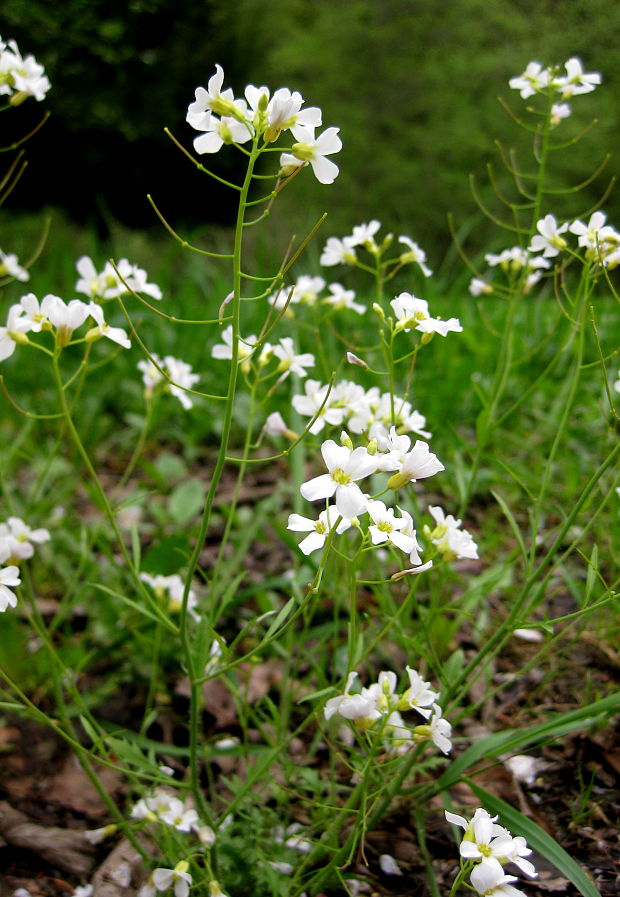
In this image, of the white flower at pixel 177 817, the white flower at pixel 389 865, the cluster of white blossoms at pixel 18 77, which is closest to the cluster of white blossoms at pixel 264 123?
the cluster of white blossoms at pixel 18 77

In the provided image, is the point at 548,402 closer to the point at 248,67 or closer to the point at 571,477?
the point at 571,477

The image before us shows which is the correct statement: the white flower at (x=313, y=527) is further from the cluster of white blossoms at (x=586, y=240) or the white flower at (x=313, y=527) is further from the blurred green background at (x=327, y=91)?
the blurred green background at (x=327, y=91)

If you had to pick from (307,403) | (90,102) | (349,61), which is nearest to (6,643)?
Answer: (307,403)

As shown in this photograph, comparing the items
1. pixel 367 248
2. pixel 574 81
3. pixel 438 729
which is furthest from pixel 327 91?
pixel 438 729

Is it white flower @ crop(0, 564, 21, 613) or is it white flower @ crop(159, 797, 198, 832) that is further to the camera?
white flower @ crop(159, 797, 198, 832)

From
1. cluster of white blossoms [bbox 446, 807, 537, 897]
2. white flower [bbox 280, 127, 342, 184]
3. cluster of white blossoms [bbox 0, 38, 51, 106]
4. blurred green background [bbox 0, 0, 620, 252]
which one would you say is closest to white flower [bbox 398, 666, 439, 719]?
cluster of white blossoms [bbox 446, 807, 537, 897]

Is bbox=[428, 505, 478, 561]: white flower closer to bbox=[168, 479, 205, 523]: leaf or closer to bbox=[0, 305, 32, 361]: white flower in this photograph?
bbox=[0, 305, 32, 361]: white flower
